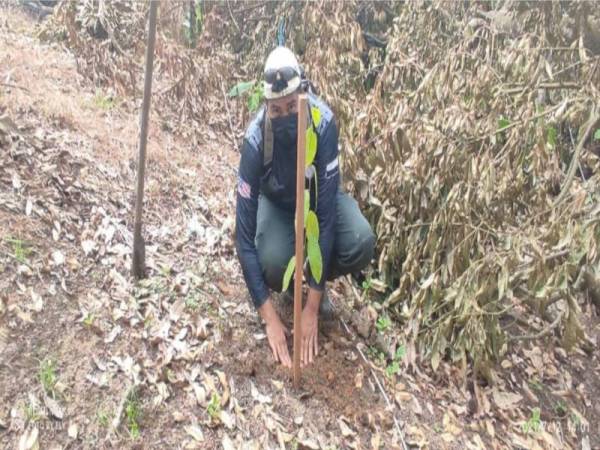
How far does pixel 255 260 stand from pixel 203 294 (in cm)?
39

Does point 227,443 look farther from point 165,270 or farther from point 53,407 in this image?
point 165,270

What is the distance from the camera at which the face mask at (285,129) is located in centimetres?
216

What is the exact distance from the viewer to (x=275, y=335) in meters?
2.29

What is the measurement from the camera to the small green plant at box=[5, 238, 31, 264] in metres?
2.24

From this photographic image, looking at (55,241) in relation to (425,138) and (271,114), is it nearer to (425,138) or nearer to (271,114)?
(271,114)

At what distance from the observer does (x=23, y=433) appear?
71.9 inches

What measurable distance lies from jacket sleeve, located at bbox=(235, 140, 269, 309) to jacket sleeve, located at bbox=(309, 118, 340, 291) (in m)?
0.22

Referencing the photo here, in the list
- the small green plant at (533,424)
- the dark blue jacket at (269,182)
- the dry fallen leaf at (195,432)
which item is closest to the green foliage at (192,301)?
the dark blue jacket at (269,182)

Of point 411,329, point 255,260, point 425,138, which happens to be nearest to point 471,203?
point 425,138

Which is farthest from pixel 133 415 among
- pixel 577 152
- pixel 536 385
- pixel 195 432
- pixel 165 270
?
pixel 577 152

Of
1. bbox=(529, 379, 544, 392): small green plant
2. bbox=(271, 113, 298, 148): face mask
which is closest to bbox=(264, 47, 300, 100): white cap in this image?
bbox=(271, 113, 298, 148): face mask

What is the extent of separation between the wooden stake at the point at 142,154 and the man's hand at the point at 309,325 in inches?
27.7

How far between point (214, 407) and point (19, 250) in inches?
38.7

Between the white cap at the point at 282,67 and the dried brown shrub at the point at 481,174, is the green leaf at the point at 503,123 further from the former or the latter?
the white cap at the point at 282,67
